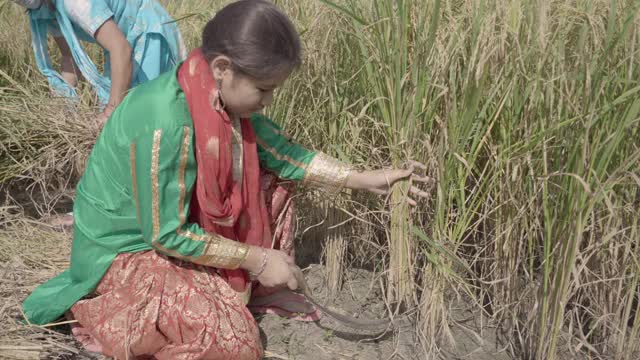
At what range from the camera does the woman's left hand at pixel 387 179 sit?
182 cm

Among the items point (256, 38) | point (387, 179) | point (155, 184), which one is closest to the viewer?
point (256, 38)

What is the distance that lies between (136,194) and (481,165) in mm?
926

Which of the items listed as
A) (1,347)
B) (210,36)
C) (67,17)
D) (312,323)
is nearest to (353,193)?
(312,323)

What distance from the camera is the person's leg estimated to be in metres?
1.72

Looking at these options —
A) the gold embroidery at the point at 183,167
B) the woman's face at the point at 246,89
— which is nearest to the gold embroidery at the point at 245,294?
the gold embroidery at the point at 183,167

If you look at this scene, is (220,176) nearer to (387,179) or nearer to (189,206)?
(189,206)

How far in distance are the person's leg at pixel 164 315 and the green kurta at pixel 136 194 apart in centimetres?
6

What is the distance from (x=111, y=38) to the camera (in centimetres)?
249

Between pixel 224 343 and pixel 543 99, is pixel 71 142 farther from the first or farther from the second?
pixel 543 99

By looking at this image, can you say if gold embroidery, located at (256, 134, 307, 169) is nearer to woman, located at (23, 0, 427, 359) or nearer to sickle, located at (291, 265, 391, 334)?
woman, located at (23, 0, 427, 359)

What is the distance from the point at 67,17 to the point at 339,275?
139cm

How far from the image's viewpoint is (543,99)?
168 cm

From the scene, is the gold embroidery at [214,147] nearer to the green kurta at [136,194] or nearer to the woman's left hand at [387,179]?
the green kurta at [136,194]

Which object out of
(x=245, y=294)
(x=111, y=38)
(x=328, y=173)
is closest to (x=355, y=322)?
(x=245, y=294)
